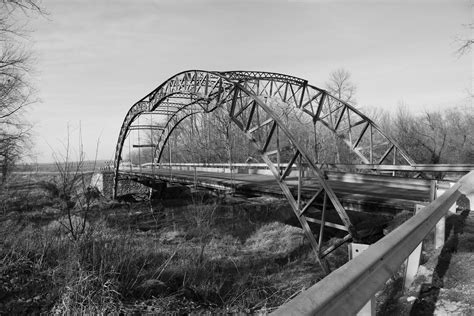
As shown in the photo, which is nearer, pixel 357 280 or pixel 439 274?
pixel 357 280

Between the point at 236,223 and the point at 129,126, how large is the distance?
18.3 metres

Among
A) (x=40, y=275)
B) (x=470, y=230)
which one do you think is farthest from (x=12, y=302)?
(x=470, y=230)

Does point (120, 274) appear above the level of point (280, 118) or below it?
below

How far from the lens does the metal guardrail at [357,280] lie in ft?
4.34

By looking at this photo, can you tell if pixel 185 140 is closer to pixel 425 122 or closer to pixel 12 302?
pixel 425 122

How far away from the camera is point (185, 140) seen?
41969 millimetres

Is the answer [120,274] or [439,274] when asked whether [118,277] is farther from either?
[439,274]

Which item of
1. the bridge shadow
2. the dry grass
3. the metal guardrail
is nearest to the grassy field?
the dry grass

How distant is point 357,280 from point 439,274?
233 cm

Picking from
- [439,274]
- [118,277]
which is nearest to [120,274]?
[118,277]

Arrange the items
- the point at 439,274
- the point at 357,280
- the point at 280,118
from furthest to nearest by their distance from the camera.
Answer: the point at 280,118
the point at 439,274
the point at 357,280

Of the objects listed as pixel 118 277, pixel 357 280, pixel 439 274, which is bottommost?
pixel 118 277

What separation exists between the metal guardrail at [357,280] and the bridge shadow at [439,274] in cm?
52

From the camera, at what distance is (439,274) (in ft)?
11.2
